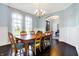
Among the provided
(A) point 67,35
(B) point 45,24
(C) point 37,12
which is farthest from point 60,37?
(C) point 37,12

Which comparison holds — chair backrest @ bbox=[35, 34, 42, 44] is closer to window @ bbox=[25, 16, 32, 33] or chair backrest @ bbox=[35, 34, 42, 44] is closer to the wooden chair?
the wooden chair

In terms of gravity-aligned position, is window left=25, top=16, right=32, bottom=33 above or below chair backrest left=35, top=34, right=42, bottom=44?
above

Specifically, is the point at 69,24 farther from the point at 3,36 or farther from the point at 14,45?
the point at 3,36

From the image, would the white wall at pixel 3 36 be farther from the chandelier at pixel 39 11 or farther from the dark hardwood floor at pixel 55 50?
the chandelier at pixel 39 11

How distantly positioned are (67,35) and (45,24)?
52 centimetres

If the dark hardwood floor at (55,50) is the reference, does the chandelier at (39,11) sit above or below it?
above

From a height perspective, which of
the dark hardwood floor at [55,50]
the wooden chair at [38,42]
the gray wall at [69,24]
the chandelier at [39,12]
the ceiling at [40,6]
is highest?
the ceiling at [40,6]

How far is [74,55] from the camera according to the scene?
1.98 meters

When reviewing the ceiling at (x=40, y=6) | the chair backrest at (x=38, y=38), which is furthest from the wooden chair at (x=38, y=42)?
the ceiling at (x=40, y=6)

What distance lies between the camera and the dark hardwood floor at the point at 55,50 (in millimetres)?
1982

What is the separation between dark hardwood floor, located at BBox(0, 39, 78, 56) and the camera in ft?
6.50

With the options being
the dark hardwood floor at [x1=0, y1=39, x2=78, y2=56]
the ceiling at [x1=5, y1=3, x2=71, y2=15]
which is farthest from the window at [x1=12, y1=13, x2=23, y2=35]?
the dark hardwood floor at [x1=0, y1=39, x2=78, y2=56]

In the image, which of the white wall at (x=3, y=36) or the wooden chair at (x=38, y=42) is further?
the wooden chair at (x=38, y=42)

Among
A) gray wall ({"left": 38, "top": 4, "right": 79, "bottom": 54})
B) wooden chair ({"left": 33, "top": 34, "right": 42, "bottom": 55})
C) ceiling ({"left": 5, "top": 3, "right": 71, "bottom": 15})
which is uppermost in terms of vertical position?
ceiling ({"left": 5, "top": 3, "right": 71, "bottom": 15})
